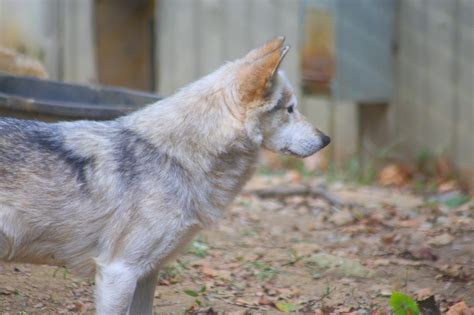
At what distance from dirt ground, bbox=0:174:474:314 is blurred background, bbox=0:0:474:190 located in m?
1.72

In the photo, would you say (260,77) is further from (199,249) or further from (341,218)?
(341,218)

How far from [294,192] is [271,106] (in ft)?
11.4

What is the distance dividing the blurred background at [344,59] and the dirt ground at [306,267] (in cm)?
172

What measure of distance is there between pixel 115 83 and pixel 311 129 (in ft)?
21.3

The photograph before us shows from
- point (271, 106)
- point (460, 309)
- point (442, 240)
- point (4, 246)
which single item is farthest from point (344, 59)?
point (4, 246)

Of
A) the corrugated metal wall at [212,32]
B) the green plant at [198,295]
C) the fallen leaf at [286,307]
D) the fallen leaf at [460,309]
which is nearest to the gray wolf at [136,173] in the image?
the green plant at [198,295]

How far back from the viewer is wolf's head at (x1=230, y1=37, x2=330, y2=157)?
457 centimetres

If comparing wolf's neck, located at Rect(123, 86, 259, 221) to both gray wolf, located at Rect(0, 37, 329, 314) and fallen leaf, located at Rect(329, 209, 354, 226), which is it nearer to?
gray wolf, located at Rect(0, 37, 329, 314)

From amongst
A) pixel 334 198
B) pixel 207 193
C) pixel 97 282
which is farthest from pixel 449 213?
pixel 97 282

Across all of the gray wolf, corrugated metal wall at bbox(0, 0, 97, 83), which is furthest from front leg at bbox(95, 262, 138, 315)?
corrugated metal wall at bbox(0, 0, 97, 83)

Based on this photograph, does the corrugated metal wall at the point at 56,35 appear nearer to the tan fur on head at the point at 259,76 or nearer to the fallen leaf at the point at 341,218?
the fallen leaf at the point at 341,218

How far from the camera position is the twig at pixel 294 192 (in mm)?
7892

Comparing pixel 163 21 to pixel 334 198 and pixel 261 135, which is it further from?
pixel 261 135

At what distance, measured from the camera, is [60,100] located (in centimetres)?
665
